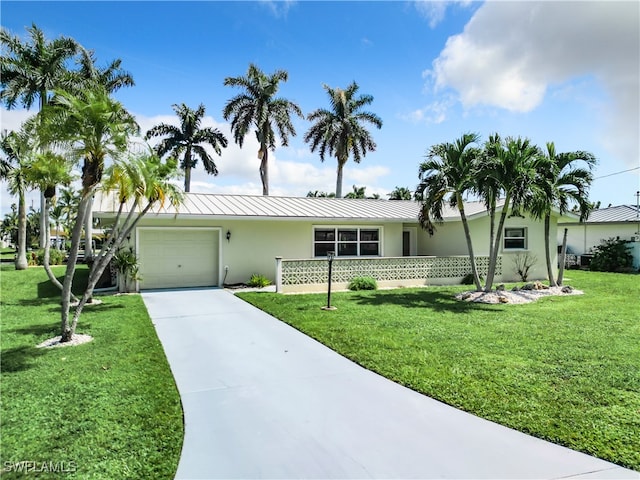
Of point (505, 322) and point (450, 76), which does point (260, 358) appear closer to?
point (505, 322)

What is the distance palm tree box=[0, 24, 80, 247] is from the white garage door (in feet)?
39.1

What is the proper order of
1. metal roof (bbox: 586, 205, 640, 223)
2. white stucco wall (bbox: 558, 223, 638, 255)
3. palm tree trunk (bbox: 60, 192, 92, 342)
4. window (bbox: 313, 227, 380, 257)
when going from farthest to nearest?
metal roof (bbox: 586, 205, 640, 223)
white stucco wall (bbox: 558, 223, 638, 255)
window (bbox: 313, 227, 380, 257)
palm tree trunk (bbox: 60, 192, 92, 342)

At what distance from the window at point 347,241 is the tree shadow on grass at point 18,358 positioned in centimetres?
1123

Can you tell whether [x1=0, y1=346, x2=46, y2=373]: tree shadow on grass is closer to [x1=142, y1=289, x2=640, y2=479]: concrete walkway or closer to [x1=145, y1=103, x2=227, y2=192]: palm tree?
[x1=142, y1=289, x2=640, y2=479]: concrete walkway

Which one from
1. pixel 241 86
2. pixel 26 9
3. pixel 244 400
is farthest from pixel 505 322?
pixel 241 86

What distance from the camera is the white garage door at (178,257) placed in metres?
14.0

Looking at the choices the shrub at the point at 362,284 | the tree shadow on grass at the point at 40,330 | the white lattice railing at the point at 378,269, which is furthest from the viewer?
the shrub at the point at 362,284

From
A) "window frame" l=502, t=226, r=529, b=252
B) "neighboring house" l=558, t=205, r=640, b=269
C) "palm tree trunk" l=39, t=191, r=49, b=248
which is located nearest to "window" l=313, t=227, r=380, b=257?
A: "window frame" l=502, t=226, r=529, b=252

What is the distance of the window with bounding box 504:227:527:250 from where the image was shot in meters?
17.9

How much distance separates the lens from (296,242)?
16.2 metres

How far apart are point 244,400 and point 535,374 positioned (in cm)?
409

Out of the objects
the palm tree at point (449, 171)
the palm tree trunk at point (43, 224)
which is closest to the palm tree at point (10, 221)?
the palm tree trunk at point (43, 224)

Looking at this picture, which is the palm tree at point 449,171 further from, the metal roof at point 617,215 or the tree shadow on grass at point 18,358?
the metal roof at point 617,215

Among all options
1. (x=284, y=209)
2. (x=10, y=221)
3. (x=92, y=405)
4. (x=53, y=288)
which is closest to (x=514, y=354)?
(x=92, y=405)
